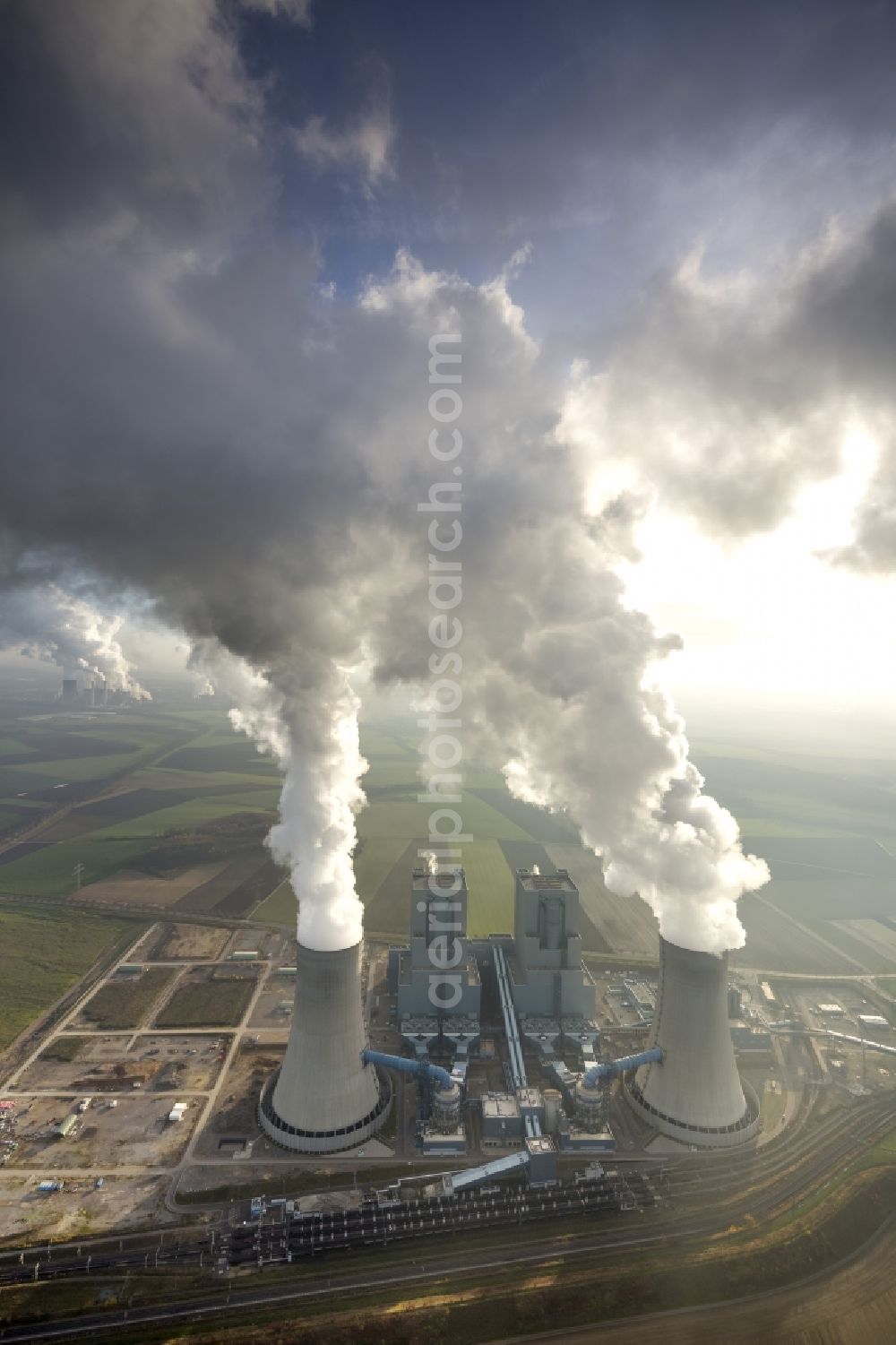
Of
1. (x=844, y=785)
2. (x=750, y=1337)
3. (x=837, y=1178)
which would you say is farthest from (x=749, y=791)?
(x=750, y=1337)

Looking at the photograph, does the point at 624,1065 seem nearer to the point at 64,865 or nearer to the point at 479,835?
the point at 479,835

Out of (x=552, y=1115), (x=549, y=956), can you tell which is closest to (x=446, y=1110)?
(x=552, y=1115)

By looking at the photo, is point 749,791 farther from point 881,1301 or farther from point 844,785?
point 881,1301

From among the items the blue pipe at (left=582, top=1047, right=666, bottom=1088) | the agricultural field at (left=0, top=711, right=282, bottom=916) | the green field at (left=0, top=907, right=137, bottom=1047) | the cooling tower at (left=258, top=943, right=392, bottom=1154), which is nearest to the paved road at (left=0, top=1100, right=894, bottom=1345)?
the blue pipe at (left=582, top=1047, right=666, bottom=1088)

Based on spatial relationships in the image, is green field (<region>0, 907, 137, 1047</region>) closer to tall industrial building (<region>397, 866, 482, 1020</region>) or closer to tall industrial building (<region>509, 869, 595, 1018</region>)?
tall industrial building (<region>397, 866, 482, 1020</region>)

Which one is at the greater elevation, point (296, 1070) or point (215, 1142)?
point (296, 1070)

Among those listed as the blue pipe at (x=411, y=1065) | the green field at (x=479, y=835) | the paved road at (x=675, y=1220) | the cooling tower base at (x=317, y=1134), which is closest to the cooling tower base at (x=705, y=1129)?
the paved road at (x=675, y=1220)

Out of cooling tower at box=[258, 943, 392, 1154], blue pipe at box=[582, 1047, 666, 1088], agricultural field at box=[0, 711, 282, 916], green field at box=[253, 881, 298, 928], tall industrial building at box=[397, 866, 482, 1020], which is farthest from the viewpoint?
agricultural field at box=[0, 711, 282, 916]
